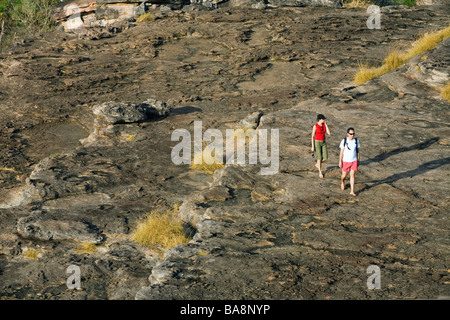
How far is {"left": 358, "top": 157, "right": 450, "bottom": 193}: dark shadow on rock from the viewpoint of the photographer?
1153 centimetres

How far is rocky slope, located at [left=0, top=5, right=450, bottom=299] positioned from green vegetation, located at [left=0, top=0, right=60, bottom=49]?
13.0 m

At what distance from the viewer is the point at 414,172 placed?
1197 cm

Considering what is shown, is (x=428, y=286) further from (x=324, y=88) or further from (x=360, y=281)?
(x=324, y=88)

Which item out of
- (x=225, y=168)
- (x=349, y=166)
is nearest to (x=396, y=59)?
(x=225, y=168)

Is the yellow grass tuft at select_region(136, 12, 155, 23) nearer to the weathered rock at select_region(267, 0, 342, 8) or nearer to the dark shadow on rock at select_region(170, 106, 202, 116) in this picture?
the weathered rock at select_region(267, 0, 342, 8)

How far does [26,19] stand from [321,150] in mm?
30245

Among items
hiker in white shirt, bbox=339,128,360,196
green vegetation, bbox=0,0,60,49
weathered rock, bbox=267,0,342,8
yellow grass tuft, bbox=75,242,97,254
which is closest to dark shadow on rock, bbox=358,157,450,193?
hiker in white shirt, bbox=339,128,360,196

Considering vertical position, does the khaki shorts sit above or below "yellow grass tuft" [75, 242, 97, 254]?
above

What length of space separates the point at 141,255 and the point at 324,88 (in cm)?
1028

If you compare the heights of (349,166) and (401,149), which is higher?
(349,166)

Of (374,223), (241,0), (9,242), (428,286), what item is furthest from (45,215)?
(241,0)

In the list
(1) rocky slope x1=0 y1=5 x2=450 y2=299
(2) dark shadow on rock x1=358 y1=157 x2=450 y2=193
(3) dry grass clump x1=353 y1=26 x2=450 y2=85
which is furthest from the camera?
(3) dry grass clump x1=353 y1=26 x2=450 y2=85

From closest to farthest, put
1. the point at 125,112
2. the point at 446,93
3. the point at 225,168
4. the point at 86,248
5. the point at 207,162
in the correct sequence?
the point at 86,248 → the point at 225,168 → the point at 207,162 → the point at 446,93 → the point at 125,112

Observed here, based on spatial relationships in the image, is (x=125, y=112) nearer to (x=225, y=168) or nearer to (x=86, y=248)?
(x=225, y=168)
